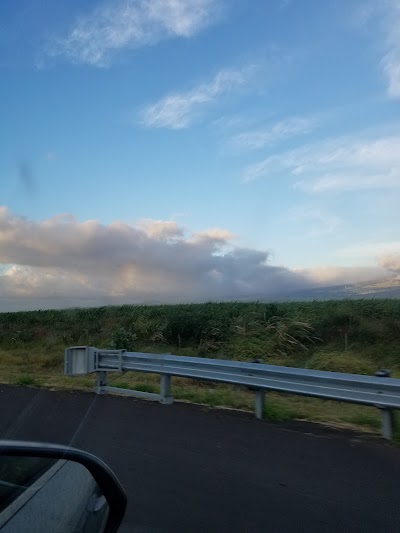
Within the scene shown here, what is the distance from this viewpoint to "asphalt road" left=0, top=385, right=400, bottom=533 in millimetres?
4504

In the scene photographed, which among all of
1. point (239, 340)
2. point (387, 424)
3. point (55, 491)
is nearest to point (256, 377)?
point (387, 424)

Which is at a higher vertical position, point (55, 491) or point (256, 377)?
point (55, 491)

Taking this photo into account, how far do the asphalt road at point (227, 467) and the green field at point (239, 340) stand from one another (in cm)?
205

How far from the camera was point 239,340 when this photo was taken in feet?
63.6

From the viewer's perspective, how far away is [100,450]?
21.7ft

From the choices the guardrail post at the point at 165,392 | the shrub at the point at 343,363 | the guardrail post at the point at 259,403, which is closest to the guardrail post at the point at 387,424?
the guardrail post at the point at 259,403

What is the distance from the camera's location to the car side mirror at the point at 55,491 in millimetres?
2133

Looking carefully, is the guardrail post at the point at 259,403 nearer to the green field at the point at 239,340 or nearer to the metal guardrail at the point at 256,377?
the metal guardrail at the point at 256,377

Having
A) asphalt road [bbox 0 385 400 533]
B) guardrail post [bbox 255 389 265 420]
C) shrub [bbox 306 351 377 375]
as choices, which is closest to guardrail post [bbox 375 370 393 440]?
asphalt road [bbox 0 385 400 533]

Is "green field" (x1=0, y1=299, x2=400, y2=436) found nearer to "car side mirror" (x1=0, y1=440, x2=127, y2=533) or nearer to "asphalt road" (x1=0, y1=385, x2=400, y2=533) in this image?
"asphalt road" (x1=0, y1=385, x2=400, y2=533)

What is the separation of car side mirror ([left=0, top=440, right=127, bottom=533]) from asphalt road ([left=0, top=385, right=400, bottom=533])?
6.26ft

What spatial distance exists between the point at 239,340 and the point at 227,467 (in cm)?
1354

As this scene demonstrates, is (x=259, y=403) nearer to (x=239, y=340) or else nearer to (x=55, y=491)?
(x=55, y=491)

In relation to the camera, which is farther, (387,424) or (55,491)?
(387,424)
